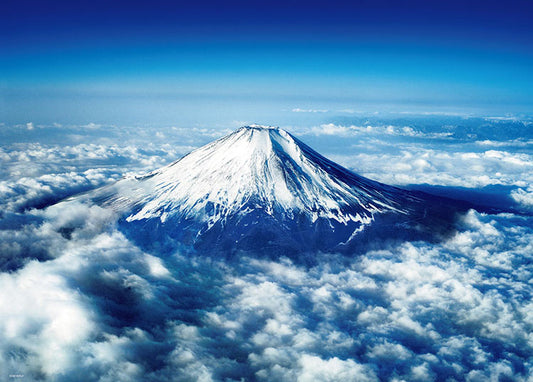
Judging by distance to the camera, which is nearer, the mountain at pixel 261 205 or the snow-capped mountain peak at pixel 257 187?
the mountain at pixel 261 205

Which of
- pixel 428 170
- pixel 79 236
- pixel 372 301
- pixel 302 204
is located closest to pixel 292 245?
pixel 302 204

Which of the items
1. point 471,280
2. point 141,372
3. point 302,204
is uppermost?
point 302,204

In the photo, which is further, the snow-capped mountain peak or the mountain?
the snow-capped mountain peak

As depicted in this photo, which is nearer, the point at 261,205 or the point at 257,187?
the point at 261,205

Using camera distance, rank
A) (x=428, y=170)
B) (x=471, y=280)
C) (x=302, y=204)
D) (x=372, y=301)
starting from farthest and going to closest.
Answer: (x=428, y=170) → (x=302, y=204) → (x=471, y=280) → (x=372, y=301)

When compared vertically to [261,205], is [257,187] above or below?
above

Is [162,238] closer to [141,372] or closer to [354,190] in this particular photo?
[141,372]

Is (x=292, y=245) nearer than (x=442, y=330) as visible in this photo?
No

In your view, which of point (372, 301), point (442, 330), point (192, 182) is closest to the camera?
point (442, 330)
